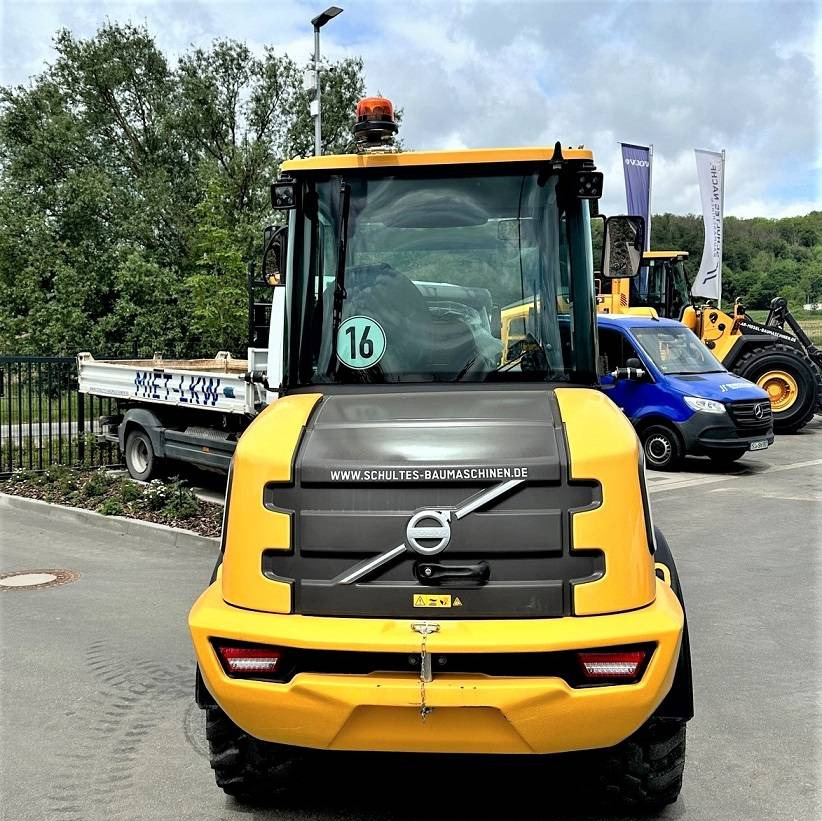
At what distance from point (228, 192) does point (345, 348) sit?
26670 mm

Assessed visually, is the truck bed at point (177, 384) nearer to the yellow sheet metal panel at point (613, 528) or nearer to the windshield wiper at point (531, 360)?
the windshield wiper at point (531, 360)

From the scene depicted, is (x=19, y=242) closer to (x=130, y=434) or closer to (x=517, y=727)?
(x=130, y=434)

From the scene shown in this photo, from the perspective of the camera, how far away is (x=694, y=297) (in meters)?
22.6

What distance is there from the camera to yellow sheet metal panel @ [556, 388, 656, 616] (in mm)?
3279

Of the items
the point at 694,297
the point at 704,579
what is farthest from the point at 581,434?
the point at 694,297

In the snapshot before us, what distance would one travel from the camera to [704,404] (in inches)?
546

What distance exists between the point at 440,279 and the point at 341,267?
462mm

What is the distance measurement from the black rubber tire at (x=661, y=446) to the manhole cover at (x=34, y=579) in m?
8.98

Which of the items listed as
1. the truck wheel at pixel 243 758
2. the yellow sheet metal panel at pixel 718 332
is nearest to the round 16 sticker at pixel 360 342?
the truck wheel at pixel 243 758

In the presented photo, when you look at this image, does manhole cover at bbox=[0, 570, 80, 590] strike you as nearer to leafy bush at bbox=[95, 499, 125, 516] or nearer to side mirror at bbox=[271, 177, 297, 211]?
leafy bush at bbox=[95, 499, 125, 516]

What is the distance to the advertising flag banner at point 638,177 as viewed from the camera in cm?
2486

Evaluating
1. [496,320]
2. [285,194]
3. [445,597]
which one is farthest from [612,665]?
[285,194]

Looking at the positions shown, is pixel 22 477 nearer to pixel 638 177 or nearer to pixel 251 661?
pixel 251 661

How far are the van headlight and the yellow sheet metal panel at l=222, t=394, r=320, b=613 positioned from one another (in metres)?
11.2
